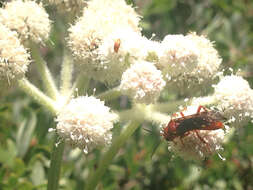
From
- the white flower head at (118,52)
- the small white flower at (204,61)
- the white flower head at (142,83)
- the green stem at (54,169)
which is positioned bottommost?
the green stem at (54,169)

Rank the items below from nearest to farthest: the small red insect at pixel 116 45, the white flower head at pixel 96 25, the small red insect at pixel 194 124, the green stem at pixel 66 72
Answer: the small red insect at pixel 194 124, the small red insect at pixel 116 45, the white flower head at pixel 96 25, the green stem at pixel 66 72

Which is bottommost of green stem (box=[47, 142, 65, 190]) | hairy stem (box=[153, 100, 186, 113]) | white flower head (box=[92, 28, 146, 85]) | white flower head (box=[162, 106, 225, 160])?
green stem (box=[47, 142, 65, 190])

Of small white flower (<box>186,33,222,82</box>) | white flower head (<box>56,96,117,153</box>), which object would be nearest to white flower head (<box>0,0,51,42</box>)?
white flower head (<box>56,96,117,153</box>)

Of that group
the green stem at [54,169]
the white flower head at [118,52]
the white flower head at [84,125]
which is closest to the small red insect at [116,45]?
the white flower head at [118,52]

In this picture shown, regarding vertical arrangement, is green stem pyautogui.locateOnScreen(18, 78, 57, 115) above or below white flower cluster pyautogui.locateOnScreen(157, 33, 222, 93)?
below

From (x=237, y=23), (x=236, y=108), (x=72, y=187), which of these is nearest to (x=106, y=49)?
(x=236, y=108)

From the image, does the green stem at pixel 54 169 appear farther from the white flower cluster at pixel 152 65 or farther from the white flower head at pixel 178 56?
the white flower head at pixel 178 56

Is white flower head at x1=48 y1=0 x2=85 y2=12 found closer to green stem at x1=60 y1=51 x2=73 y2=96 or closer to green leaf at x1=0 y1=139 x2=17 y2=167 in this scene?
green stem at x1=60 y1=51 x2=73 y2=96
